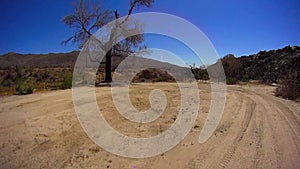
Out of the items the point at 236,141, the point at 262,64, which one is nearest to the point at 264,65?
the point at 262,64

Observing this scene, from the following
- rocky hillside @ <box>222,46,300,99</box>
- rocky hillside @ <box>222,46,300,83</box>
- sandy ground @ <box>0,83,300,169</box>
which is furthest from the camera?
rocky hillside @ <box>222,46,300,83</box>

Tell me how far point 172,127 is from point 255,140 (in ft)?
6.18

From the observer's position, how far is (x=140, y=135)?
5008 millimetres

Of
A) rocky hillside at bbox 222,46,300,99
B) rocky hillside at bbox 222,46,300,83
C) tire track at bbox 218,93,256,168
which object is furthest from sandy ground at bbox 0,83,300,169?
rocky hillside at bbox 222,46,300,83

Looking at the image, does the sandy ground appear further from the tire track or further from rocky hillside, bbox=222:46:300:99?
rocky hillside, bbox=222:46:300:99

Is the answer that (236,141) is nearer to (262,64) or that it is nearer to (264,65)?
(264,65)

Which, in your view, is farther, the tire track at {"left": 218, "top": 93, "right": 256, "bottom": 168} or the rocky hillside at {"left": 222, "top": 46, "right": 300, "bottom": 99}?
the rocky hillside at {"left": 222, "top": 46, "right": 300, "bottom": 99}

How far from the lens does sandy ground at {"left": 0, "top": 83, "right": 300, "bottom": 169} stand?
374 centimetres

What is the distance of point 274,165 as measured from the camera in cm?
373

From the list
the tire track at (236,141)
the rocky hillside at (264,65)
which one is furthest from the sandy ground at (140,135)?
the rocky hillside at (264,65)

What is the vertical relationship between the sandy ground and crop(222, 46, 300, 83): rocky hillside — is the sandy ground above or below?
below

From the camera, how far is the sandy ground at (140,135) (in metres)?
3.74

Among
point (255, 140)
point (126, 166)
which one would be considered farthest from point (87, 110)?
point (255, 140)

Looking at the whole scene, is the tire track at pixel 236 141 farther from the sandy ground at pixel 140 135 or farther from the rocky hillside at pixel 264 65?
the rocky hillside at pixel 264 65
